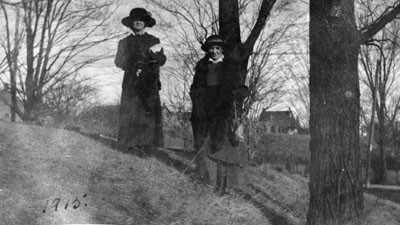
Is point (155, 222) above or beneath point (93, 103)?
beneath

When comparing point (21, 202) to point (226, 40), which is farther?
point (226, 40)

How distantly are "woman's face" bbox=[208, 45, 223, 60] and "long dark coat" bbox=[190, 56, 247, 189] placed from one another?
10cm

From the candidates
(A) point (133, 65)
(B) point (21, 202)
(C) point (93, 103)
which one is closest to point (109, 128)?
(C) point (93, 103)

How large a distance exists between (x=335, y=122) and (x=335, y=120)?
0.08 ft

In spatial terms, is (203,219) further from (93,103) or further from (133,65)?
(93,103)

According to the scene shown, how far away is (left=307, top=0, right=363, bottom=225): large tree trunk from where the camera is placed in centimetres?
551

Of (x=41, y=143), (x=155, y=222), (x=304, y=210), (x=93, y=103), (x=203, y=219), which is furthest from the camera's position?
(x=93, y=103)

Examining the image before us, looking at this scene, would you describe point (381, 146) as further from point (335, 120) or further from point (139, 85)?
point (335, 120)

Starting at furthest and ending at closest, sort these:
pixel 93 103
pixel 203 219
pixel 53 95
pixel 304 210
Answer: pixel 93 103 → pixel 53 95 → pixel 304 210 → pixel 203 219

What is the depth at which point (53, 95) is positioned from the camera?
12359mm

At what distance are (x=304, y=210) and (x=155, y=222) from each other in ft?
10.1

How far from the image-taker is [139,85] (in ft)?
23.6

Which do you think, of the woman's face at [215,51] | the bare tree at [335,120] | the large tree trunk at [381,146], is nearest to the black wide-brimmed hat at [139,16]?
the woman's face at [215,51]

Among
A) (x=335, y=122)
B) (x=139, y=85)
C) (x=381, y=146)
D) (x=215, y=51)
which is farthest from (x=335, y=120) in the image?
(x=381, y=146)
